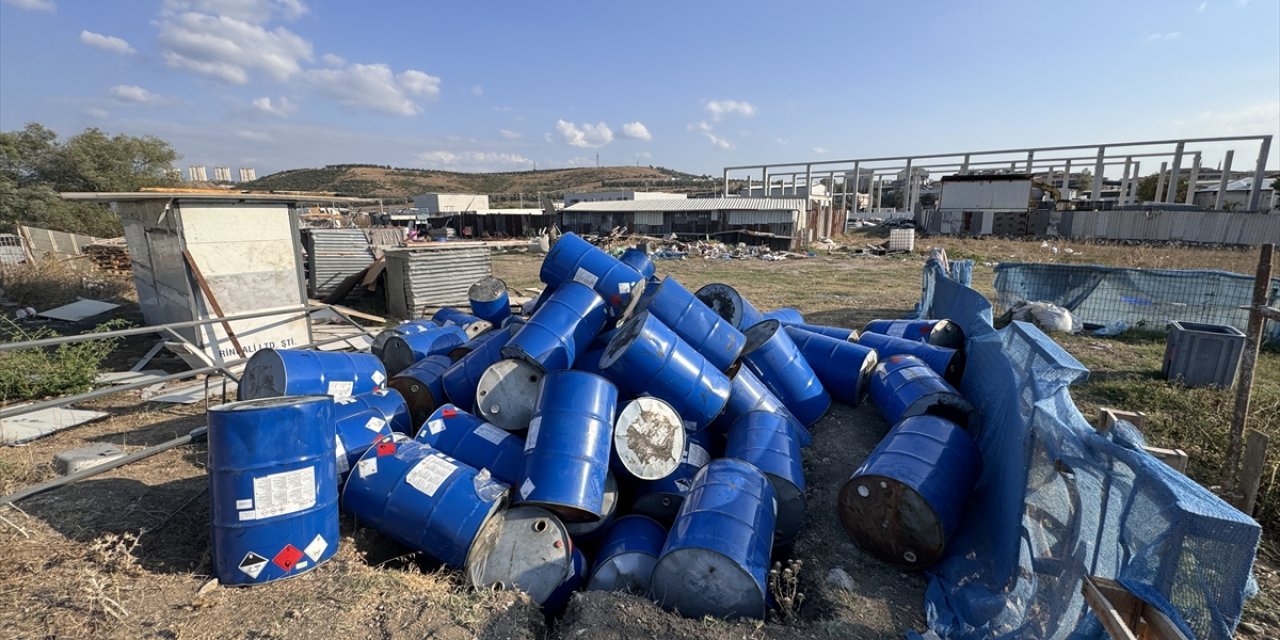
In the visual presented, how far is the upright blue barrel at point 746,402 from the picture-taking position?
4.68 meters

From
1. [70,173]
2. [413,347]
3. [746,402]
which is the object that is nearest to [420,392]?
[413,347]

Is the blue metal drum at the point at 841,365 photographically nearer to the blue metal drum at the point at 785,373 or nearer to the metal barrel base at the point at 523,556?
the blue metal drum at the point at 785,373

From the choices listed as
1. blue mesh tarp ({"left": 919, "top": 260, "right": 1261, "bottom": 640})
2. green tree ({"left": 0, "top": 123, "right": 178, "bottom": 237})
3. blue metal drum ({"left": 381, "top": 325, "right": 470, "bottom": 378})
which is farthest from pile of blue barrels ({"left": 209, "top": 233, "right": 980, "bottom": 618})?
green tree ({"left": 0, "top": 123, "right": 178, "bottom": 237})

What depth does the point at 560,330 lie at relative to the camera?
15.6 ft

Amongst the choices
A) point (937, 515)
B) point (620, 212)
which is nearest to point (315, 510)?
point (937, 515)

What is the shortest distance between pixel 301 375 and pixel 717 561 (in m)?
3.65

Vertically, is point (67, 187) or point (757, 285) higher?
point (67, 187)

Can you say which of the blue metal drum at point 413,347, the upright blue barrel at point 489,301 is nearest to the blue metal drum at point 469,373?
the blue metal drum at point 413,347

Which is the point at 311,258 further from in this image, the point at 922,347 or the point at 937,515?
the point at 937,515

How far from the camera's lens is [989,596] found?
3061 mm

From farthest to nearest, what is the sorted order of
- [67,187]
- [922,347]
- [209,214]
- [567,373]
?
[67,187], [209,214], [922,347], [567,373]

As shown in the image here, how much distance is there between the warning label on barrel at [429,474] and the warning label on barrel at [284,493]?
556mm

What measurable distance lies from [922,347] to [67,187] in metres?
37.1

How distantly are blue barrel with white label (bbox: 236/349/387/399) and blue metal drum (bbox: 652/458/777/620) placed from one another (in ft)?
9.78
